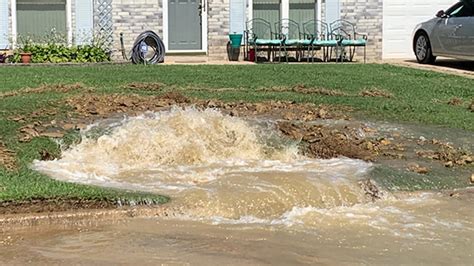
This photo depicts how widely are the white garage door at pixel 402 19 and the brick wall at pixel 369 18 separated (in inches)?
16.6

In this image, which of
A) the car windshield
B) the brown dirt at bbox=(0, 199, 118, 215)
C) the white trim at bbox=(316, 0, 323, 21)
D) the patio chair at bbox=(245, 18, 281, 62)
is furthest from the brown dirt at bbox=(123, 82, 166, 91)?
the car windshield

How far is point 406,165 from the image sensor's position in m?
7.63

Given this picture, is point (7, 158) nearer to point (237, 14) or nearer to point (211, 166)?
point (211, 166)

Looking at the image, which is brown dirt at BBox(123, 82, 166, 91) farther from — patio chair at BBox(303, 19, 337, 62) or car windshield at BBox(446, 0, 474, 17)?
car windshield at BBox(446, 0, 474, 17)

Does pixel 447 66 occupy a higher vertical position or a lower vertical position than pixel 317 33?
lower

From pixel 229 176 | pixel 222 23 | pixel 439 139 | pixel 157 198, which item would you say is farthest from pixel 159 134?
pixel 222 23

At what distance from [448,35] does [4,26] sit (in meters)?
9.70

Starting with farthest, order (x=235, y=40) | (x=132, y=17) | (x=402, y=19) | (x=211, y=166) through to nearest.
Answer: (x=402, y=19) → (x=235, y=40) → (x=132, y=17) → (x=211, y=166)

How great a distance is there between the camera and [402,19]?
18.8 meters

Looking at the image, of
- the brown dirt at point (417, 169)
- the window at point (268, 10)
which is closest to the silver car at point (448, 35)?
the window at point (268, 10)

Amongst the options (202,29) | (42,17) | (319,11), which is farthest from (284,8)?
(42,17)

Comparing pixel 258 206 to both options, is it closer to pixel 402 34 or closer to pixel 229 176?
pixel 229 176

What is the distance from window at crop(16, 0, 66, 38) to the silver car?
821 cm

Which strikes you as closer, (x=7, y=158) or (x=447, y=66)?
(x=7, y=158)
